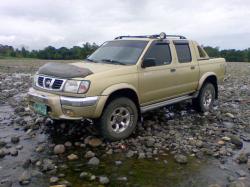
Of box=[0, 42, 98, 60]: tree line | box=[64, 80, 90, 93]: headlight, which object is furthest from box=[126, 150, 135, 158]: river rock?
box=[0, 42, 98, 60]: tree line

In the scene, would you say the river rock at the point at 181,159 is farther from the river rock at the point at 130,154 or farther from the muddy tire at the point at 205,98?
the muddy tire at the point at 205,98

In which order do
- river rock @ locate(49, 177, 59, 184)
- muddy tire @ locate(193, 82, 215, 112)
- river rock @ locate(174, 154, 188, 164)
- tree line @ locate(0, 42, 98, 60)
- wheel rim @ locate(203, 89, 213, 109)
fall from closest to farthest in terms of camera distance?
river rock @ locate(49, 177, 59, 184)
river rock @ locate(174, 154, 188, 164)
muddy tire @ locate(193, 82, 215, 112)
wheel rim @ locate(203, 89, 213, 109)
tree line @ locate(0, 42, 98, 60)

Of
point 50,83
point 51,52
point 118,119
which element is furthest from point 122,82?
point 51,52

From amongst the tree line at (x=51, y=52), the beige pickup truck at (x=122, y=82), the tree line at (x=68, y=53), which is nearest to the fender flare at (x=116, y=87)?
the beige pickup truck at (x=122, y=82)

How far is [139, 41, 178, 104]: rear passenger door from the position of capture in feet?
24.4

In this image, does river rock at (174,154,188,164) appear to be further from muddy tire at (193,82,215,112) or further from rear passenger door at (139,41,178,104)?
muddy tire at (193,82,215,112)

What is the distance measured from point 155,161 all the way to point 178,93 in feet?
9.24

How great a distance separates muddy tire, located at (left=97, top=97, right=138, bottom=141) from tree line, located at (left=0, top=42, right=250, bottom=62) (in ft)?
90.5

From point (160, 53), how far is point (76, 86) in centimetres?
244

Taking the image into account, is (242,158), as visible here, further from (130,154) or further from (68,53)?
(68,53)

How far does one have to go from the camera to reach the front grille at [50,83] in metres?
6.59

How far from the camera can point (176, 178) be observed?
5.41 meters

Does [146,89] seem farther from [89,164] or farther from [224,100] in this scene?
[224,100]

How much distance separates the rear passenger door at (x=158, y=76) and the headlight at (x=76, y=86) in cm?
137
